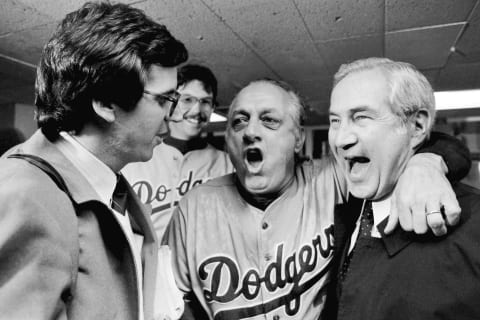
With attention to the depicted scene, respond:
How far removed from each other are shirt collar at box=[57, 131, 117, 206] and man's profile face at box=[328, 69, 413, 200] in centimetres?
75

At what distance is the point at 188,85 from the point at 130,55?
1.48 meters

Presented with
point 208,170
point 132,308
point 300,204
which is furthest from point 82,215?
point 208,170

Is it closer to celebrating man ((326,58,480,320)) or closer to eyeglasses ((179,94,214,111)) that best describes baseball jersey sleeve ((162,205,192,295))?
celebrating man ((326,58,480,320))

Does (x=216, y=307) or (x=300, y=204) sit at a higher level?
(x=300, y=204)

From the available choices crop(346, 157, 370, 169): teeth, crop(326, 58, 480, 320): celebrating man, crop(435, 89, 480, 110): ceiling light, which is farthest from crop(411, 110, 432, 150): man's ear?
crop(435, 89, 480, 110): ceiling light

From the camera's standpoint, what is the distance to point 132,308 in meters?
0.89

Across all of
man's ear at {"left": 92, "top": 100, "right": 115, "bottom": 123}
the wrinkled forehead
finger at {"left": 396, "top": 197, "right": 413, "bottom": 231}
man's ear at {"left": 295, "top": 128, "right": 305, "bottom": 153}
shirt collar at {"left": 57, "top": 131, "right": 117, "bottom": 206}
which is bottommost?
finger at {"left": 396, "top": 197, "right": 413, "bottom": 231}

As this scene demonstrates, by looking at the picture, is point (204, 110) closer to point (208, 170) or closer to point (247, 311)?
point (208, 170)

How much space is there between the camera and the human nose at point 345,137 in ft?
3.91

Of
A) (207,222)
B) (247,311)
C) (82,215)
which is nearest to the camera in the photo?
(82,215)

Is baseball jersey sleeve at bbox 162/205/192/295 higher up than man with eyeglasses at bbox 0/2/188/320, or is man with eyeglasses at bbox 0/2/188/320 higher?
→ man with eyeglasses at bbox 0/2/188/320

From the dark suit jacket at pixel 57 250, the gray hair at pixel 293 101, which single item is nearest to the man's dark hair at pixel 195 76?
the gray hair at pixel 293 101

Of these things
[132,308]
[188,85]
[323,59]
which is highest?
[323,59]

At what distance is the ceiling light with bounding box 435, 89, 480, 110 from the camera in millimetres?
5582
